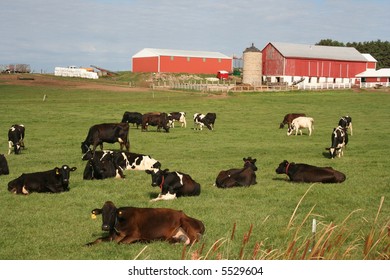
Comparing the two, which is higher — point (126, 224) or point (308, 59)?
point (308, 59)

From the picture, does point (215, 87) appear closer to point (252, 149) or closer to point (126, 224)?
point (252, 149)

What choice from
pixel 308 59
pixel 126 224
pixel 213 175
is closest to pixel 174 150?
pixel 213 175

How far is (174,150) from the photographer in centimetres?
2359

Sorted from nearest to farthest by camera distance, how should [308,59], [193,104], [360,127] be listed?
[360,127], [193,104], [308,59]

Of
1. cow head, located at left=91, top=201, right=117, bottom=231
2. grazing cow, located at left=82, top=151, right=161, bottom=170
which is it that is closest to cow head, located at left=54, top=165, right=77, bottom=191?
grazing cow, located at left=82, top=151, right=161, bottom=170

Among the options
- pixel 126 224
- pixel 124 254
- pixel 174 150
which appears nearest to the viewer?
pixel 124 254

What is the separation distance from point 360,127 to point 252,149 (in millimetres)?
13701

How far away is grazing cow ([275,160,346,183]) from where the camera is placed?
49.5 feet

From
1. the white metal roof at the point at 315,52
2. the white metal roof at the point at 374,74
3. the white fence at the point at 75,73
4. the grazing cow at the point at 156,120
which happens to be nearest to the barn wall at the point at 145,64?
the white fence at the point at 75,73

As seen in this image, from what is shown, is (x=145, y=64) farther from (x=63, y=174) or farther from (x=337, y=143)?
(x=63, y=174)

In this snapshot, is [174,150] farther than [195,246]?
Yes

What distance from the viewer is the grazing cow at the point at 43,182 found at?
13750 millimetres

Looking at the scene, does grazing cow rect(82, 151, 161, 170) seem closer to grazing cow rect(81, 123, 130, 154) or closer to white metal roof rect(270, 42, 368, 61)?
grazing cow rect(81, 123, 130, 154)

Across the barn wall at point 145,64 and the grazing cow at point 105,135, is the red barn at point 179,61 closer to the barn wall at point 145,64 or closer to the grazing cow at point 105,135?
the barn wall at point 145,64
